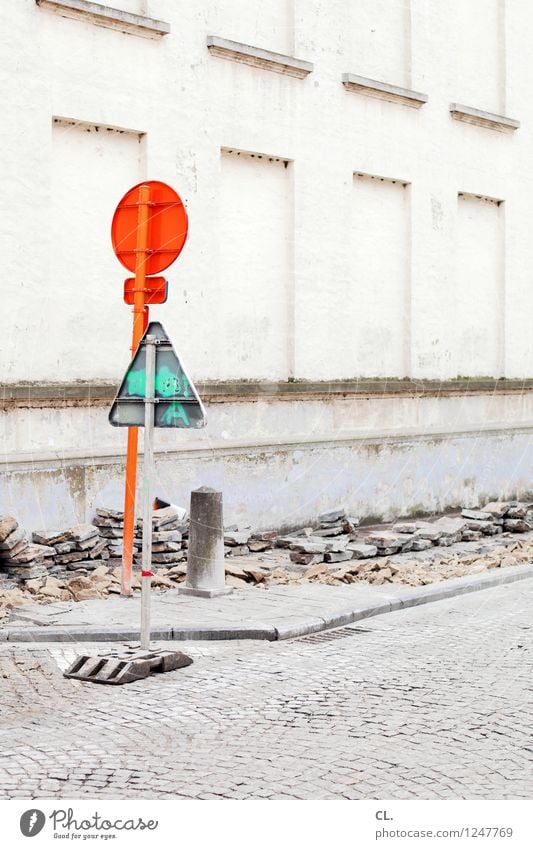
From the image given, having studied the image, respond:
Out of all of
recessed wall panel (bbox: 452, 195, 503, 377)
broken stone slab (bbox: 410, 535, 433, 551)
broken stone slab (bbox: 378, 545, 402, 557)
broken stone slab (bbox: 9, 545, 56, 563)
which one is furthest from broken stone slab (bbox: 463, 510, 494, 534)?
broken stone slab (bbox: 9, 545, 56, 563)

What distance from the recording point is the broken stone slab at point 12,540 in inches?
408

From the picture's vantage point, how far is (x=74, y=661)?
7.33m

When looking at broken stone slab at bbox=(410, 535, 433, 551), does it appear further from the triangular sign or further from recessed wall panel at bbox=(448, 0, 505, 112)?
recessed wall panel at bbox=(448, 0, 505, 112)

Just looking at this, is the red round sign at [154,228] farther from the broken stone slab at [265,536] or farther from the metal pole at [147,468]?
the broken stone slab at [265,536]

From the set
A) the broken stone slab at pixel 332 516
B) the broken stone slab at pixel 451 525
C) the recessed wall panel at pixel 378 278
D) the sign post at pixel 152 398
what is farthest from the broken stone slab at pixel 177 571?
the recessed wall panel at pixel 378 278

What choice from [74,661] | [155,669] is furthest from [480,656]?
[74,661]

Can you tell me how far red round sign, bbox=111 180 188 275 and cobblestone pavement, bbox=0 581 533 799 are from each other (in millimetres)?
3250

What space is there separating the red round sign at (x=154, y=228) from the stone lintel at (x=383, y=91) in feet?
22.5

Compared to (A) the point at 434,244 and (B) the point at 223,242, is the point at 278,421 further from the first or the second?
(A) the point at 434,244

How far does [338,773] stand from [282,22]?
11.7 meters

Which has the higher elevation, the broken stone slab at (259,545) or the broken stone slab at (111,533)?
the broken stone slab at (111,533)

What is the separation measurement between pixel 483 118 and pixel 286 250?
5.21 m

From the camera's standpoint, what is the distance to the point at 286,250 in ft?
48.4

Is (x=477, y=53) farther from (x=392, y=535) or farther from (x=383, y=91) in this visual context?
(x=392, y=535)
